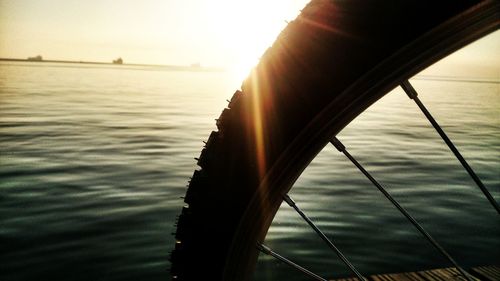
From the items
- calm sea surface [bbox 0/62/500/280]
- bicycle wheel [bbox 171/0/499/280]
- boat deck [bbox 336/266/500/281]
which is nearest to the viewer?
bicycle wheel [bbox 171/0/499/280]

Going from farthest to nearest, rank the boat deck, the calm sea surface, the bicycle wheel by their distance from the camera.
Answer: the calm sea surface
the boat deck
the bicycle wheel

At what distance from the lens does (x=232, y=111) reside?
3.36ft

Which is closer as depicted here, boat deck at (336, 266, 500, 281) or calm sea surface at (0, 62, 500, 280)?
boat deck at (336, 266, 500, 281)

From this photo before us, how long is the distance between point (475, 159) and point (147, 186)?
978 centimetres

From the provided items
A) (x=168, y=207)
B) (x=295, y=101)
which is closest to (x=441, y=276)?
(x=295, y=101)

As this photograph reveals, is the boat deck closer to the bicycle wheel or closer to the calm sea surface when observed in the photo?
the calm sea surface

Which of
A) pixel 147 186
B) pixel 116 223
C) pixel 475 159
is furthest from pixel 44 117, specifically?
pixel 475 159

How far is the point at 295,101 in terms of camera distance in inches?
36.5

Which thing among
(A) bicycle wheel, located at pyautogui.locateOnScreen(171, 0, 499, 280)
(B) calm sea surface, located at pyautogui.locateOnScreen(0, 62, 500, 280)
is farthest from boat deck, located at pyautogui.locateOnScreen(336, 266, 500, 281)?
(A) bicycle wheel, located at pyautogui.locateOnScreen(171, 0, 499, 280)

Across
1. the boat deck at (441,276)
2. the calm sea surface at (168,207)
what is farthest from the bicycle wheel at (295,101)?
the calm sea surface at (168,207)

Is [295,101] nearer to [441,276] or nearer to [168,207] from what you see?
[441,276]

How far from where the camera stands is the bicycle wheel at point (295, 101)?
0.82 metres

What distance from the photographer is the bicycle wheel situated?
2.68 feet

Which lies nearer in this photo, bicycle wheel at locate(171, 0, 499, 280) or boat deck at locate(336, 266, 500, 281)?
bicycle wheel at locate(171, 0, 499, 280)
